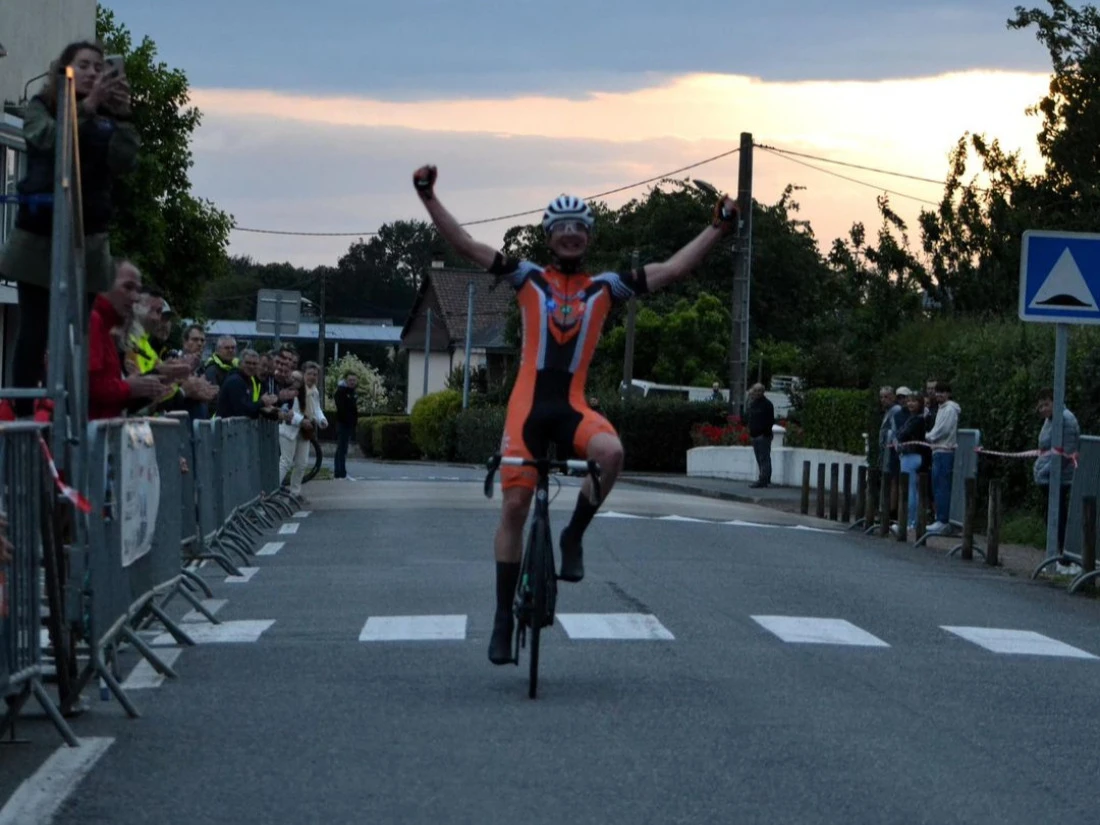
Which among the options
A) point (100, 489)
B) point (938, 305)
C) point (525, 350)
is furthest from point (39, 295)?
point (938, 305)

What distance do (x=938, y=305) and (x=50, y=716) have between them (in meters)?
38.3

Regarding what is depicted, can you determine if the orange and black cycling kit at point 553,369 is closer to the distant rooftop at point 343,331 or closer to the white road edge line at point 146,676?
the white road edge line at point 146,676

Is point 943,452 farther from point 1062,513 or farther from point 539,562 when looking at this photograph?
point 539,562

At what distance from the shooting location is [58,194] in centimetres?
842

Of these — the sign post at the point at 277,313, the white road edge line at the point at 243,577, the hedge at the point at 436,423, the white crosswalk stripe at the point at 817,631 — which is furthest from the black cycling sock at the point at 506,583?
the hedge at the point at 436,423

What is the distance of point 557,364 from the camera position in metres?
9.60

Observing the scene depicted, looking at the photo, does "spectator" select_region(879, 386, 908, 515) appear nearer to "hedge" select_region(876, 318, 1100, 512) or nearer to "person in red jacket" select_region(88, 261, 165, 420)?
"hedge" select_region(876, 318, 1100, 512)

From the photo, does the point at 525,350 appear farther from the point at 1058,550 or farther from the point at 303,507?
the point at 303,507

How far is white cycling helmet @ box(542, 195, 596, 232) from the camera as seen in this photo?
978 cm

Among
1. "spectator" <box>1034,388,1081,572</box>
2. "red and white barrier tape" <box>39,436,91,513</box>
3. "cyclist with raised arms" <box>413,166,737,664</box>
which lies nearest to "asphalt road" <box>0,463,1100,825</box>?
"cyclist with raised arms" <box>413,166,737,664</box>

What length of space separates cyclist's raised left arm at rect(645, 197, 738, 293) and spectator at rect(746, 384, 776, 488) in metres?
28.6

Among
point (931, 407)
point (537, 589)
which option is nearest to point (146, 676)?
point (537, 589)

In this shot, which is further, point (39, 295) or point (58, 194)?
point (39, 295)

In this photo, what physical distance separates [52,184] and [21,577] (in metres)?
2.13
